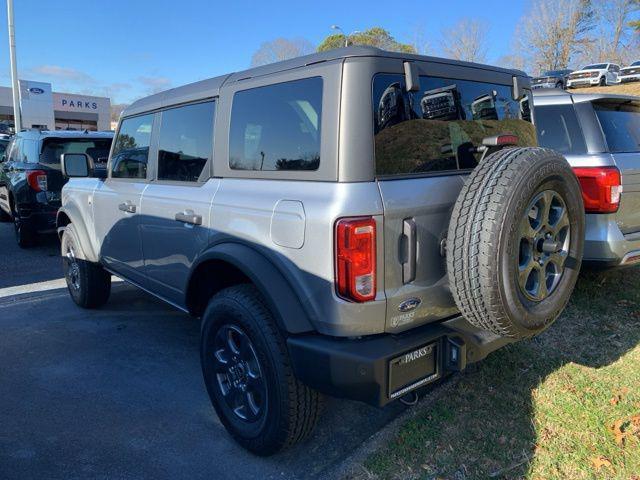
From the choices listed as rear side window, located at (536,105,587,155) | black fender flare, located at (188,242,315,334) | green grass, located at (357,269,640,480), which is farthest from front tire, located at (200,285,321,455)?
rear side window, located at (536,105,587,155)

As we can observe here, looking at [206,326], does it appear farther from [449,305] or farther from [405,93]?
[405,93]

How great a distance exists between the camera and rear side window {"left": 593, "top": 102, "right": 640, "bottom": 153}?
4.35m

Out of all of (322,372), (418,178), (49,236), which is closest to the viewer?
(322,372)

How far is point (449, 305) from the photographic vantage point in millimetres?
2561

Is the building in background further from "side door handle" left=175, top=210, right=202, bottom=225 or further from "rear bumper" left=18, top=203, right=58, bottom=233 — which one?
"side door handle" left=175, top=210, right=202, bottom=225

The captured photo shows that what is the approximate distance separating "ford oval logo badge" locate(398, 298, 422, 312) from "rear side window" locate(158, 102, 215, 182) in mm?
1526

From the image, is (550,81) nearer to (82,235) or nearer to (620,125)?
(620,125)

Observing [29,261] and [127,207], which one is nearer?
[127,207]

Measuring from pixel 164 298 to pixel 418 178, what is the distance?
2.20m

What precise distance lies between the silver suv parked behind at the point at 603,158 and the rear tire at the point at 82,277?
440cm

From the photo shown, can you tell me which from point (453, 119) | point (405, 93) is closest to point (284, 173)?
point (405, 93)

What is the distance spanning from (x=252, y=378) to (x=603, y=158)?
3.31 metres

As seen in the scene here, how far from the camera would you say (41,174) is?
7426mm

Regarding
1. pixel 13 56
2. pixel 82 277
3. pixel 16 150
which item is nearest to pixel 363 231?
pixel 82 277
